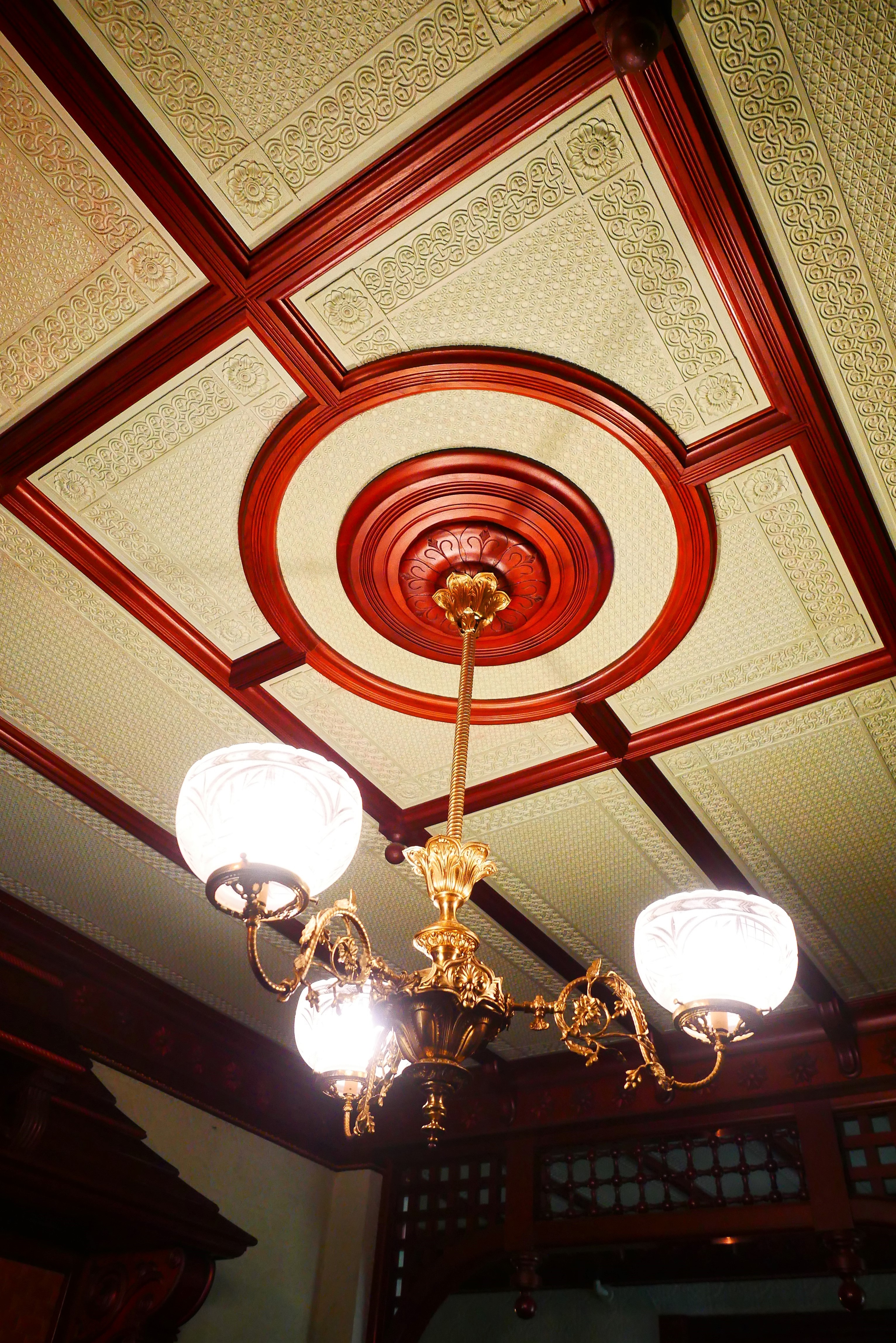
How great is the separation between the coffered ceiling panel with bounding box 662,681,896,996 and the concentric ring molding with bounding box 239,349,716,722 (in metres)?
0.51

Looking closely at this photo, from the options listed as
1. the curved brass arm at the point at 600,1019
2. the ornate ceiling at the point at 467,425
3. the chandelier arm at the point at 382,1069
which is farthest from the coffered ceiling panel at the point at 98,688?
the curved brass arm at the point at 600,1019

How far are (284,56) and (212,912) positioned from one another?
304cm

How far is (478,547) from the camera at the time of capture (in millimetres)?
2547

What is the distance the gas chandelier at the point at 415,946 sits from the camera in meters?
1.79

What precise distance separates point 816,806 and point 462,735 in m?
1.38

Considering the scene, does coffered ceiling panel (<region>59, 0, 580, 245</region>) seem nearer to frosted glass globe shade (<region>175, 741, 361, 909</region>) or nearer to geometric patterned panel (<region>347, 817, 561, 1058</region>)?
frosted glass globe shade (<region>175, 741, 361, 909</region>)

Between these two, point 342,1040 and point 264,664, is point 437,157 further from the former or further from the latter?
point 342,1040

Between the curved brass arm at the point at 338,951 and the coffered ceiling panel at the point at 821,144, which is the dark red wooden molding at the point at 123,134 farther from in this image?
the curved brass arm at the point at 338,951

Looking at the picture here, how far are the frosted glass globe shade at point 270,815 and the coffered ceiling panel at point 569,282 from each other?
3.16 feet

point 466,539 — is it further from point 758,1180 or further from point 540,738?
point 758,1180

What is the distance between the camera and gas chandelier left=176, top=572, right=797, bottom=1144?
1.79 metres

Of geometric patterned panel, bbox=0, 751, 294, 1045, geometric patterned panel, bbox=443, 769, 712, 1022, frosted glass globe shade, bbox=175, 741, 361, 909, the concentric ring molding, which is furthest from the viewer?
geometric patterned panel, bbox=0, 751, 294, 1045

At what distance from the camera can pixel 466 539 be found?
8.32 feet

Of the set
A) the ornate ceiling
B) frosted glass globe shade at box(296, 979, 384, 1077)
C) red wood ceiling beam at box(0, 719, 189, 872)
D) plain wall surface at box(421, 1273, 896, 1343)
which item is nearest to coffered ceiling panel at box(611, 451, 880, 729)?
the ornate ceiling
